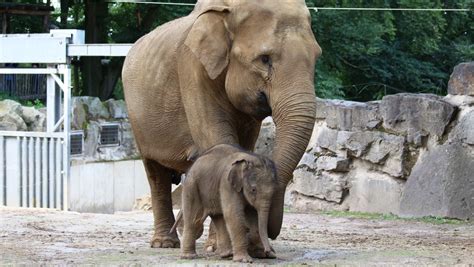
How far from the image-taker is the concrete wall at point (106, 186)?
18672 millimetres

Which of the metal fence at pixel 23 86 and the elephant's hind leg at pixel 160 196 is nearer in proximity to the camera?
the elephant's hind leg at pixel 160 196

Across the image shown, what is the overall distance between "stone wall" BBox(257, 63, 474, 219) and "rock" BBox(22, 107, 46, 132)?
5.10m

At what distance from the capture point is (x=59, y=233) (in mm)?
12242

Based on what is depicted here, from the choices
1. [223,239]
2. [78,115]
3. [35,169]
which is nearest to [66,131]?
[35,169]

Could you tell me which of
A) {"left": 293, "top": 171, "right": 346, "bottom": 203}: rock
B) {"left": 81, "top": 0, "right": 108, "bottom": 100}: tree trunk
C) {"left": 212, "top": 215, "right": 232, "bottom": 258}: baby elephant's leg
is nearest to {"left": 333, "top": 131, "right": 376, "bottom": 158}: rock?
{"left": 293, "top": 171, "right": 346, "bottom": 203}: rock

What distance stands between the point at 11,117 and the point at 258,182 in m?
11.1

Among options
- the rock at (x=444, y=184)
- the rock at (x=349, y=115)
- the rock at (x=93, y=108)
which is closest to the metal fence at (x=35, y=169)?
the rock at (x=93, y=108)

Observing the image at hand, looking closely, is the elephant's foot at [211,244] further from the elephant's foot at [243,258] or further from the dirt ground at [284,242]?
the elephant's foot at [243,258]

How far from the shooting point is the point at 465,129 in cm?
1348

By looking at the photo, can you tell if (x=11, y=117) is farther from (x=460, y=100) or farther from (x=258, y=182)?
(x=258, y=182)

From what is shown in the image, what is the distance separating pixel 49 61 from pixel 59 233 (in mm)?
6477

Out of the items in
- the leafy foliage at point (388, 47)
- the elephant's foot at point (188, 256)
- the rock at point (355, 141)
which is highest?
the leafy foliage at point (388, 47)

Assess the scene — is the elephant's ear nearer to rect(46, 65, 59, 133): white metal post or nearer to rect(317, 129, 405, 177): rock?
rect(317, 129, 405, 177): rock

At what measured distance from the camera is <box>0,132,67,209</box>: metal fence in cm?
1827
